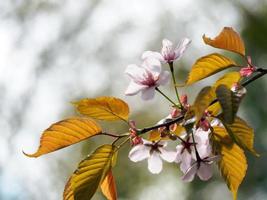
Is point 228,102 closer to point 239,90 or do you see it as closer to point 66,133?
point 239,90

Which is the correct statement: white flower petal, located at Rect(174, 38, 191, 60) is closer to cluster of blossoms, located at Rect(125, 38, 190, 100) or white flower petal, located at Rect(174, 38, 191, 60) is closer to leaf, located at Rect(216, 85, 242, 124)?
cluster of blossoms, located at Rect(125, 38, 190, 100)

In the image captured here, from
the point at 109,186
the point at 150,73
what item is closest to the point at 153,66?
the point at 150,73

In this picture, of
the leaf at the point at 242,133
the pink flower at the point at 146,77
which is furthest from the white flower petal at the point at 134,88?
the leaf at the point at 242,133

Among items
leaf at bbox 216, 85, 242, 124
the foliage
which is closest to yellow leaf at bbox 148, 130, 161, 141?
the foliage

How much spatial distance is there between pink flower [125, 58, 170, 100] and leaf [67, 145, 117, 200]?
5cm

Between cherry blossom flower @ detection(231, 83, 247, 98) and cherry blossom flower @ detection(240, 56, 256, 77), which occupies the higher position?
cherry blossom flower @ detection(240, 56, 256, 77)

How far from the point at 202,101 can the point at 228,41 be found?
11 cm

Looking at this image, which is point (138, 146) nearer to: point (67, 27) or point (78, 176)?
point (78, 176)

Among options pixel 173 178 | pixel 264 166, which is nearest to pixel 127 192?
pixel 173 178

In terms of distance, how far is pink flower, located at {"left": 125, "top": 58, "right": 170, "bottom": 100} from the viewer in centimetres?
57

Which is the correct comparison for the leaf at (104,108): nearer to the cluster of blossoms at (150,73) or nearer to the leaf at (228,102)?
the cluster of blossoms at (150,73)

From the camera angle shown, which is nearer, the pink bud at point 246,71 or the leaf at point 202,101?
the leaf at point 202,101

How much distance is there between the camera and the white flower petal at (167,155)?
58 centimetres

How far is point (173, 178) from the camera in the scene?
16.6 feet
